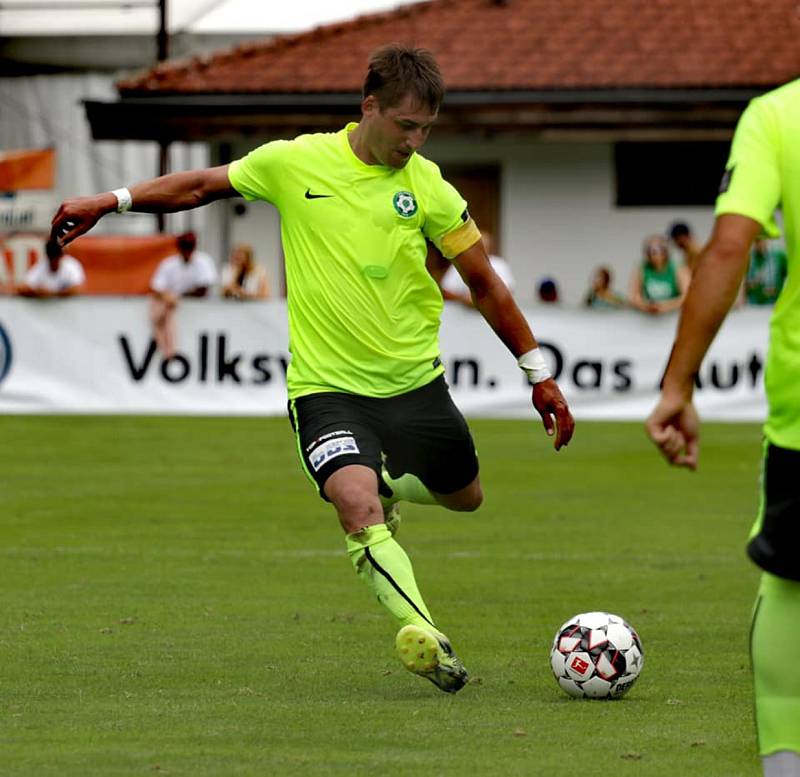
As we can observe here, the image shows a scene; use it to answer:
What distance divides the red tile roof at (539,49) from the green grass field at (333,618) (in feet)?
40.8

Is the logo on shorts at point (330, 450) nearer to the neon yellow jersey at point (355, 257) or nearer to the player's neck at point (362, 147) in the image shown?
the neon yellow jersey at point (355, 257)

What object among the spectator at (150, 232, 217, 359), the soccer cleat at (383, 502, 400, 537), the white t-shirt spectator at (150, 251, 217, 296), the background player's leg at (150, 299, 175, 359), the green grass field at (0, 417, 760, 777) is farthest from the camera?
the white t-shirt spectator at (150, 251, 217, 296)

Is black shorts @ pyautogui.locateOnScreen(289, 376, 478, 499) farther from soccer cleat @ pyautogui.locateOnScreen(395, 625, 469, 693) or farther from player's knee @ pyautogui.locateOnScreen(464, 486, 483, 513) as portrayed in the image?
soccer cleat @ pyautogui.locateOnScreen(395, 625, 469, 693)

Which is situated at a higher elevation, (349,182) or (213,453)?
(349,182)

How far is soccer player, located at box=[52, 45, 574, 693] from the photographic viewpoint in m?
7.48

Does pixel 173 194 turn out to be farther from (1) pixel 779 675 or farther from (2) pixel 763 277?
(2) pixel 763 277

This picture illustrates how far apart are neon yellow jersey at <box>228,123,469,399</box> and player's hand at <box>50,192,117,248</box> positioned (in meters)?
0.59

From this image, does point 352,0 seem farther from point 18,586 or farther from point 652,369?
point 18,586

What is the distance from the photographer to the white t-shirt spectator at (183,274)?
71.3 ft

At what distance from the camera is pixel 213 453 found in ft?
58.5

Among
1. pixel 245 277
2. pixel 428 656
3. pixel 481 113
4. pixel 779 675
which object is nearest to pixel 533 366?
pixel 428 656

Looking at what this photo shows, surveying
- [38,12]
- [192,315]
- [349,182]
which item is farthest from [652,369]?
[38,12]

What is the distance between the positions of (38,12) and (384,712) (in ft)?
87.9

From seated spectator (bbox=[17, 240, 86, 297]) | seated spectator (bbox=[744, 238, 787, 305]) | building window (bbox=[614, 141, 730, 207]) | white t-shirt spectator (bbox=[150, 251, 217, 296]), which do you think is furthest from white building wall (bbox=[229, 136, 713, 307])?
seated spectator (bbox=[744, 238, 787, 305])
